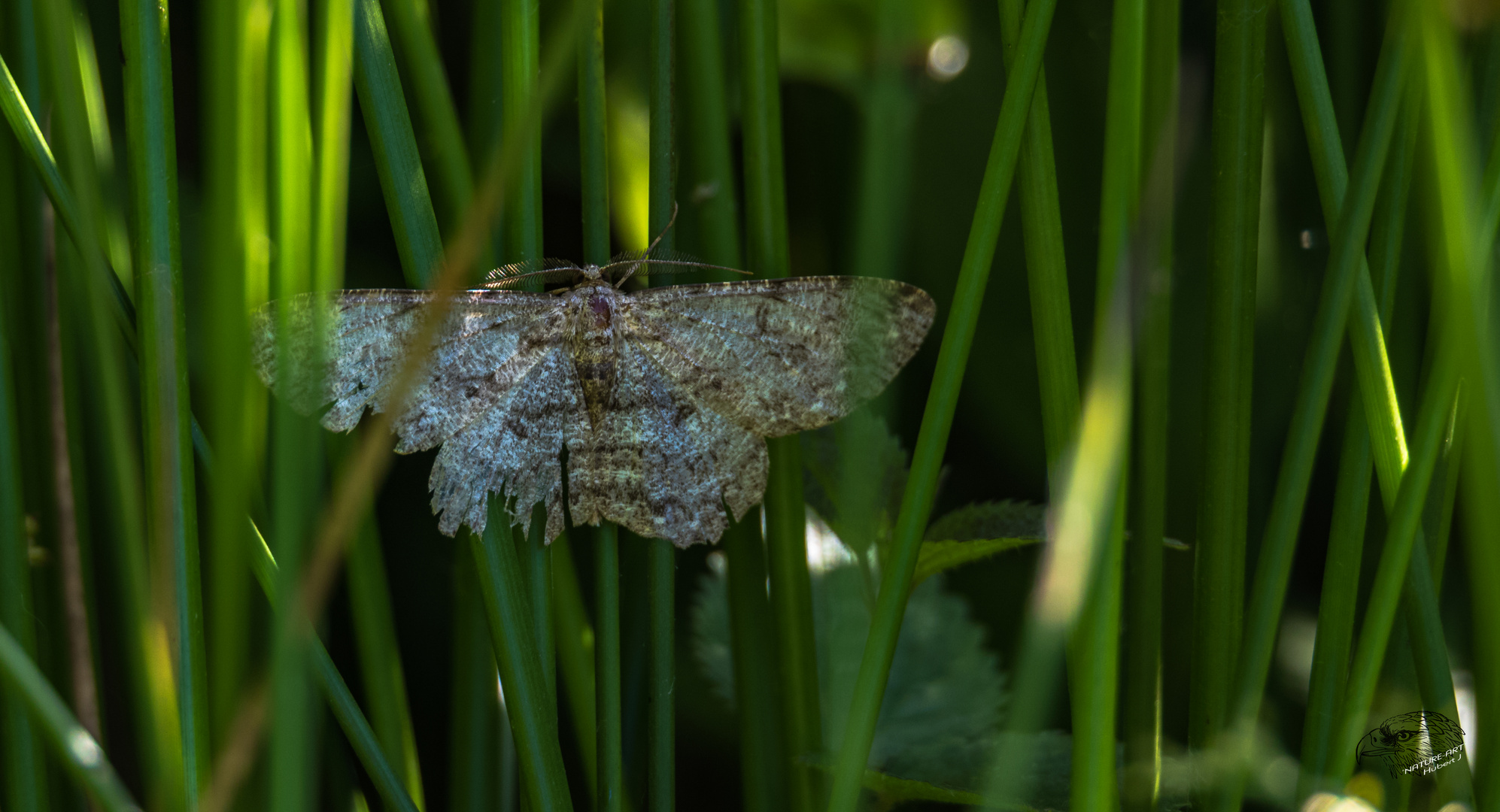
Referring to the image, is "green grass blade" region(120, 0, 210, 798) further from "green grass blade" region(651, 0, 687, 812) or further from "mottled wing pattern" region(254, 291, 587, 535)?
"green grass blade" region(651, 0, 687, 812)

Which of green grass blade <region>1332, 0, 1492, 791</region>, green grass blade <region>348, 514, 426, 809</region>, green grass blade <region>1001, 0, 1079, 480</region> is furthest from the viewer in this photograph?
green grass blade <region>348, 514, 426, 809</region>

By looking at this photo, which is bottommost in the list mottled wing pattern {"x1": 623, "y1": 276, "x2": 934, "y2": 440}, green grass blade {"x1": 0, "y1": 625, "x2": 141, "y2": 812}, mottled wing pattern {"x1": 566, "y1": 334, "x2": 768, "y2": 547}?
green grass blade {"x1": 0, "y1": 625, "x2": 141, "y2": 812}

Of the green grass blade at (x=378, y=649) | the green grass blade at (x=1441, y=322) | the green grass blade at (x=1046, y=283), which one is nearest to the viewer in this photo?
the green grass blade at (x=1441, y=322)

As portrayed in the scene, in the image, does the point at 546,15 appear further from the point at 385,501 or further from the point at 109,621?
the point at 109,621

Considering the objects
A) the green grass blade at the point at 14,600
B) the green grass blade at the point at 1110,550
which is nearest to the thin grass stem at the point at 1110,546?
the green grass blade at the point at 1110,550

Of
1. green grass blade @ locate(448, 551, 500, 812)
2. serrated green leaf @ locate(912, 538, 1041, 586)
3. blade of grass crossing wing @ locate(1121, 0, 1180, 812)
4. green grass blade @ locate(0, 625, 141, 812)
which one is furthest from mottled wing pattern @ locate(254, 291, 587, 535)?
blade of grass crossing wing @ locate(1121, 0, 1180, 812)

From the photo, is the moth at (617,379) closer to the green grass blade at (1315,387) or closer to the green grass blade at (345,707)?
the green grass blade at (345,707)

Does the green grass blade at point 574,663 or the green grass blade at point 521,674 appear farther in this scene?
the green grass blade at point 574,663

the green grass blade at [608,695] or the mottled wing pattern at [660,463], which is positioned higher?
the mottled wing pattern at [660,463]
